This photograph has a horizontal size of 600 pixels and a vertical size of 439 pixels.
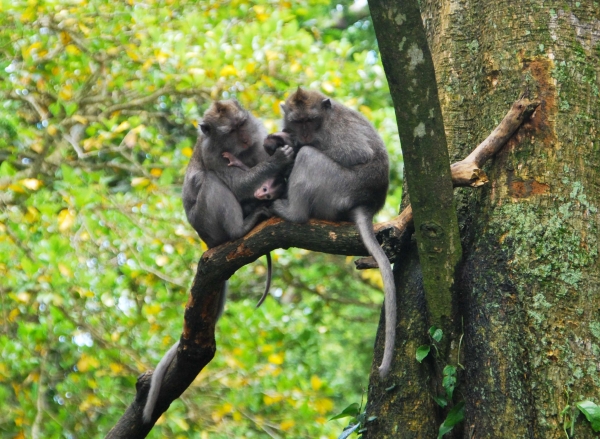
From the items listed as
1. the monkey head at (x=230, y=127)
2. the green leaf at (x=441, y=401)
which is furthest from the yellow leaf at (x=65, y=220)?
the green leaf at (x=441, y=401)

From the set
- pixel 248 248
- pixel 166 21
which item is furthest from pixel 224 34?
pixel 248 248

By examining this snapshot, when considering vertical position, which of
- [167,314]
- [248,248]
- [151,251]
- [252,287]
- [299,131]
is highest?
[299,131]

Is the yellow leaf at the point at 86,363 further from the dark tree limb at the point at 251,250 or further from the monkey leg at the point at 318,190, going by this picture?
the monkey leg at the point at 318,190

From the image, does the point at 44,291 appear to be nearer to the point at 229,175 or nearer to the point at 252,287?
the point at 229,175

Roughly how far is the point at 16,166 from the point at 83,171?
3.51ft

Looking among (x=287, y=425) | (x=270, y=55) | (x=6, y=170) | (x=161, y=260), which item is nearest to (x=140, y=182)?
(x=161, y=260)

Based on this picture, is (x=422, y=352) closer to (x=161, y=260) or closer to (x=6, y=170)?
(x=161, y=260)

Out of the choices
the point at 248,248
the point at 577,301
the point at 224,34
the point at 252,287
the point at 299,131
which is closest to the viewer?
the point at 577,301

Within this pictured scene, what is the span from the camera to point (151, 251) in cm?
602

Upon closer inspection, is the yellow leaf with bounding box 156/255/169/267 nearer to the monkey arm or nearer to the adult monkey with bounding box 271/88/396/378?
the monkey arm

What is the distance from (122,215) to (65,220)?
608 millimetres

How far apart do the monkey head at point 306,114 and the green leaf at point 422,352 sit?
1.57 m

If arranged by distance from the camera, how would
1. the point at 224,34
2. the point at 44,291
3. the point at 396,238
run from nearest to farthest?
the point at 396,238, the point at 44,291, the point at 224,34

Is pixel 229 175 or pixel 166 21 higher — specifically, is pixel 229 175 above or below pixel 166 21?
below
